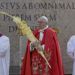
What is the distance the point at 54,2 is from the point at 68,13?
18.5 inches

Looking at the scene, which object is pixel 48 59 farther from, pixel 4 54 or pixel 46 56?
pixel 4 54

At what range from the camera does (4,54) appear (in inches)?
508

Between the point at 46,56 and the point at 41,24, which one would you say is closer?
the point at 41,24

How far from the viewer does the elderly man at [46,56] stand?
12734 millimetres

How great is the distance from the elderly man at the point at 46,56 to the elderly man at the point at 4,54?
444 mm

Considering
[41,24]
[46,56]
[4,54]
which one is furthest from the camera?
[4,54]

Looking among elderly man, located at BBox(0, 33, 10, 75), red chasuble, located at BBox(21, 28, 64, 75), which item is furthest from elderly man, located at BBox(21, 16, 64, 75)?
elderly man, located at BBox(0, 33, 10, 75)

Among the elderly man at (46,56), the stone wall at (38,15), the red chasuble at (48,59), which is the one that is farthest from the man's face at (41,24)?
the stone wall at (38,15)

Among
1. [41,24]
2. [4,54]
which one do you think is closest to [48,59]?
[41,24]

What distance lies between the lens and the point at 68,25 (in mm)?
14898

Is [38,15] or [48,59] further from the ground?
[38,15]

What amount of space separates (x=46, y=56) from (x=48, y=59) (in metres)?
0.10

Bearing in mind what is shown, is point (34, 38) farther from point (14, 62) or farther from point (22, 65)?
point (14, 62)

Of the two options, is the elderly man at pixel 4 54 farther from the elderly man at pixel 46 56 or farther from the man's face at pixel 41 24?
the man's face at pixel 41 24
